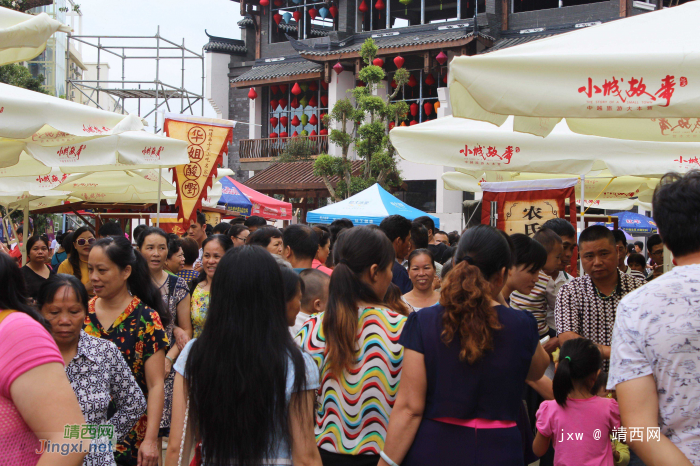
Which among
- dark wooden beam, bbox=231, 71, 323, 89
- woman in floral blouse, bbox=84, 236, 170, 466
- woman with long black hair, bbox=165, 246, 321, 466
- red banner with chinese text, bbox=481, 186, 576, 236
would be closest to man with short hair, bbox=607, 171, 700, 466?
woman with long black hair, bbox=165, 246, 321, 466

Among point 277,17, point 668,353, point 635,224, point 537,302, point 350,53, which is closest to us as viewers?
point 668,353

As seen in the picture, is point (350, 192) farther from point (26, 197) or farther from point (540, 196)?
Result: point (540, 196)

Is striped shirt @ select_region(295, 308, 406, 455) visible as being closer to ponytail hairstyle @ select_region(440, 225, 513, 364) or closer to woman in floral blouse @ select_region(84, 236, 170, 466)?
ponytail hairstyle @ select_region(440, 225, 513, 364)

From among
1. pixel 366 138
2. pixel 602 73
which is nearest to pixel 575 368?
pixel 602 73

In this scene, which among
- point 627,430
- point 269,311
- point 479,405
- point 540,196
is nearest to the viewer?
point 627,430

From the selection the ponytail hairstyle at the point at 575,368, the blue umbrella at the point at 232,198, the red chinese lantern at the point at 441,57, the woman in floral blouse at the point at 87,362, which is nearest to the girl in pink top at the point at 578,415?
the ponytail hairstyle at the point at 575,368

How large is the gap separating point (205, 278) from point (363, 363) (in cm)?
262

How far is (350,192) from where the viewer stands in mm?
18688

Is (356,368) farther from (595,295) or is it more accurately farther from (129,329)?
(595,295)

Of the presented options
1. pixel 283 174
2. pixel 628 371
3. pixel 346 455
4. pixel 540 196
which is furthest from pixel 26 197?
pixel 283 174

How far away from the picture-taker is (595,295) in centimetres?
394

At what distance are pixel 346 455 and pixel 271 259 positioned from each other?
3.39ft

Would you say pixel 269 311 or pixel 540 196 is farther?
pixel 540 196

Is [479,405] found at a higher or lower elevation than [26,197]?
lower
